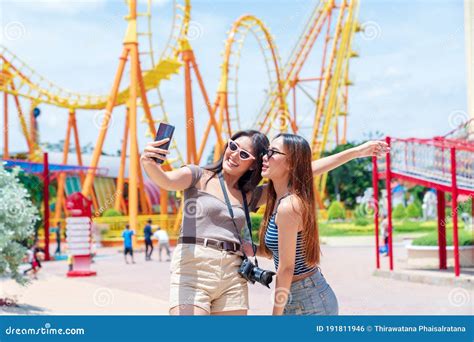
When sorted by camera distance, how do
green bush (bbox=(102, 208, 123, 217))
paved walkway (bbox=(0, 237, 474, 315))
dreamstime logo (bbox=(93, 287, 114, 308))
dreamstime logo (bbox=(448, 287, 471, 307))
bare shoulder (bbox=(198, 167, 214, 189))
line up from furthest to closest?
green bush (bbox=(102, 208, 123, 217)), dreamstime logo (bbox=(93, 287, 114, 308)), dreamstime logo (bbox=(448, 287, 471, 307)), paved walkway (bbox=(0, 237, 474, 315)), bare shoulder (bbox=(198, 167, 214, 189))

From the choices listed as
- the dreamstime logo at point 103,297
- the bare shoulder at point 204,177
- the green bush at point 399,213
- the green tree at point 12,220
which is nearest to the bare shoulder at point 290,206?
the bare shoulder at point 204,177

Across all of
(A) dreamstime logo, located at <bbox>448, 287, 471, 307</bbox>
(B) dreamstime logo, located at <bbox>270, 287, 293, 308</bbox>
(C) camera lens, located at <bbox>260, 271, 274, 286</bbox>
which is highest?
(C) camera lens, located at <bbox>260, 271, 274, 286</bbox>

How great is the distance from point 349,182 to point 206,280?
37.3 metres

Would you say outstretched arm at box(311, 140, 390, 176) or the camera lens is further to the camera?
outstretched arm at box(311, 140, 390, 176)

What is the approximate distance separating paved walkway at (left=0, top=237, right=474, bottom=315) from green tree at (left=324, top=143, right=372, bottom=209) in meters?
26.0

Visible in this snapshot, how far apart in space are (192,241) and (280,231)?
43cm

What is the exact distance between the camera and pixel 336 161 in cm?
305

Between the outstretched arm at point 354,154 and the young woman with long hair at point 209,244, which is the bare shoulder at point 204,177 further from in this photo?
the outstretched arm at point 354,154

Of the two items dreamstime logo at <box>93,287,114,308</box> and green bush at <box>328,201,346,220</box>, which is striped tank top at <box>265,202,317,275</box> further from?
green bush at <box>328,201,346,220</box>

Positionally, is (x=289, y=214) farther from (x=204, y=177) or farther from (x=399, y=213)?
(x=399, y=213)

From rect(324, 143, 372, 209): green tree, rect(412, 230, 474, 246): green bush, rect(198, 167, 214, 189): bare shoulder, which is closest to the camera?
rect(198, 167, 214, 189): bare shoulder

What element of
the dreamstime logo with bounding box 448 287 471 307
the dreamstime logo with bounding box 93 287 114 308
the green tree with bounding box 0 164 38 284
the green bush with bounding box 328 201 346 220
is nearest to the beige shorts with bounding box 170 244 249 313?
the green tree with bounding box 0 164 38 284

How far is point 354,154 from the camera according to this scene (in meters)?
3.04

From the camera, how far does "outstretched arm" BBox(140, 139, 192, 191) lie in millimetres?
2701
